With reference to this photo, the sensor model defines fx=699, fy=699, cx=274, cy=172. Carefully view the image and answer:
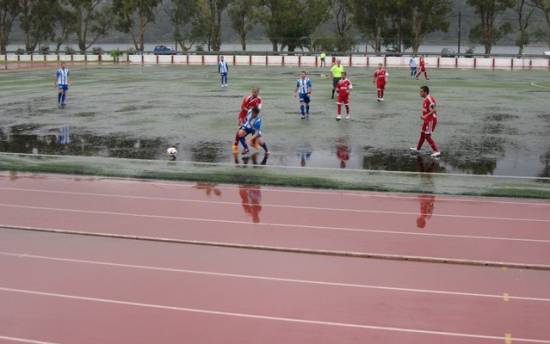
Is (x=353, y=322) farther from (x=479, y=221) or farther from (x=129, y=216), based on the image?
(x=129, y=216)

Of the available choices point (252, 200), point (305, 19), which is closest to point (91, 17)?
point (305, 19)

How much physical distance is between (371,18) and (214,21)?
66.1ft

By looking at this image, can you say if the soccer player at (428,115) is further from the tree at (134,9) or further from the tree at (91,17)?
the tree at (91,17)

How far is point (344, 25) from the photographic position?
310ft

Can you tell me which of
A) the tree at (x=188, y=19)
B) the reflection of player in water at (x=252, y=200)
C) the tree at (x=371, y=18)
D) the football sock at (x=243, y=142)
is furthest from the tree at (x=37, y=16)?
the reflection of player in water at (x=252, y=200)

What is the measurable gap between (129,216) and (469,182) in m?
7.13

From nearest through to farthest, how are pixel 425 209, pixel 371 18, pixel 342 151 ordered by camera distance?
1. pixel 425 209
2. pixel 342 151
3. pixel 371 18

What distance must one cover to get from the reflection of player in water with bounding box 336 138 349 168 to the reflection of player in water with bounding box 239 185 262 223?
3025 millimetres

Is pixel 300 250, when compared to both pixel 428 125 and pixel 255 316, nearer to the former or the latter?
pixel 255 316

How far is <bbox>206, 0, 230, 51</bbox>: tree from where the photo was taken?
88938 mm

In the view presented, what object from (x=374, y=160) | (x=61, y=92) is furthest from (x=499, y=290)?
(x=61, y=92)

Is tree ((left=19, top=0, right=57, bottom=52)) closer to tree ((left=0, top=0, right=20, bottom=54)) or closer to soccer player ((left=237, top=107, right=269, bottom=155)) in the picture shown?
tree ((left=0, top=0, right=20, bottom=54))

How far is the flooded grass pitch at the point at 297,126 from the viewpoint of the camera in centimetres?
1748

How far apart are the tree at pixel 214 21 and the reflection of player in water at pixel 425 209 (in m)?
77.8
